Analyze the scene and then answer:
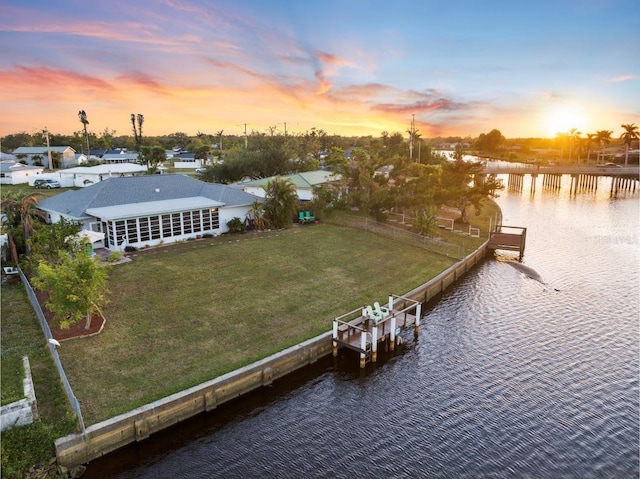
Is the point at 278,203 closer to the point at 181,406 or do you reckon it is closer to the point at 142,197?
the point at 142,197

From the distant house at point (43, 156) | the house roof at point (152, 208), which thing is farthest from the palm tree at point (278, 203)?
the distant house at point (43, 156)

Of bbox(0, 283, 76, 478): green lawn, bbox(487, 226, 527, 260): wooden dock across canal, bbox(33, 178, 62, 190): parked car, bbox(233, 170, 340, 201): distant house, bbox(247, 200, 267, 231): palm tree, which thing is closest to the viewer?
bbox(0, 283, 76, 478): green lawn

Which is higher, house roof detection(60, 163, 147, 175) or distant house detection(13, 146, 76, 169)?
distant house detection(13, 146, 76, 169)

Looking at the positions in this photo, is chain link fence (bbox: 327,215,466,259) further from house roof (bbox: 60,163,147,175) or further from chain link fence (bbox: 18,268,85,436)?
chain link fence (bbox: 18,268,85,436)

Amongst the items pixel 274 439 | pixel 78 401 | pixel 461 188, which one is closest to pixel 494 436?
pixel 274 439

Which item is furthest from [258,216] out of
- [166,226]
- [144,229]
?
[144,229]

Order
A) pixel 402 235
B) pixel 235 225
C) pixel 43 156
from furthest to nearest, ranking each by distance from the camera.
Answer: pixel 43 156 < pixel 402 235 < pixel 235 225

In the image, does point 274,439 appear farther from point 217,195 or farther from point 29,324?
point 217,195

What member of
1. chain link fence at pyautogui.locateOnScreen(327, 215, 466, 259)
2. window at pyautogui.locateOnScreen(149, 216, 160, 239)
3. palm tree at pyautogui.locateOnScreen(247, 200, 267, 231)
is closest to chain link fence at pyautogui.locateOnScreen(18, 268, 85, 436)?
window at pyautogui.locateOnScreen(149, 216, 160, 239)
